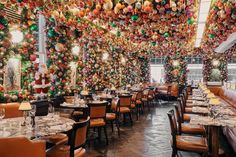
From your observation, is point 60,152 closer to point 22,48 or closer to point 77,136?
point 77,136

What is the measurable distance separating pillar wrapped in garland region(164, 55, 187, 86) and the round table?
47.0 ft

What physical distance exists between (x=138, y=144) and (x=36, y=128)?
2.89 m

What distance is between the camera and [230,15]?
17.9 feet

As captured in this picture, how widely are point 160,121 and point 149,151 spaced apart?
3431 mm

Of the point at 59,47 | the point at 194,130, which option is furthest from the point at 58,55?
the point at 194,130

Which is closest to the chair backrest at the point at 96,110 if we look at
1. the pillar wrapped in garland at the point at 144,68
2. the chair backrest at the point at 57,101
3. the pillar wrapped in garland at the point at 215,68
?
the chair backrest at the point at 57,101

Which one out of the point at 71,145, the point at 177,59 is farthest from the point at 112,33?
the point at 177,59

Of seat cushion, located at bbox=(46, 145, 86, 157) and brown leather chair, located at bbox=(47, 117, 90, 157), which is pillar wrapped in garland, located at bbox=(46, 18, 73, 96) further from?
brown leather chair, located at bbox=(47, 117, 90, 157)

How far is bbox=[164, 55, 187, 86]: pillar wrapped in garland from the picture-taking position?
1702 centimetres

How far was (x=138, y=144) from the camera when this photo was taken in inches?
210

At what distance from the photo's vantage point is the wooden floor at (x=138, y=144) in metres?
4.70

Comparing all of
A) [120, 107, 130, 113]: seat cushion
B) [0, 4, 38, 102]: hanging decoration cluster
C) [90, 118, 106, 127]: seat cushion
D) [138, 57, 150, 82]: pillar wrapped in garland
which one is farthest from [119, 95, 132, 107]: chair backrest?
[138, 57, 150, 82]: pillar wrapped in garland

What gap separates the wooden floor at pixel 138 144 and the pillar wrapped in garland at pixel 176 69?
32.7ft

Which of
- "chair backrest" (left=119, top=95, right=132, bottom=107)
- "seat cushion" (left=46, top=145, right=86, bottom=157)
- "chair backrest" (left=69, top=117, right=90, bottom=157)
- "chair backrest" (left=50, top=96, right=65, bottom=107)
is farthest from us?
"chair backrest" (left=119, top=95, right=132, bottom=107)
